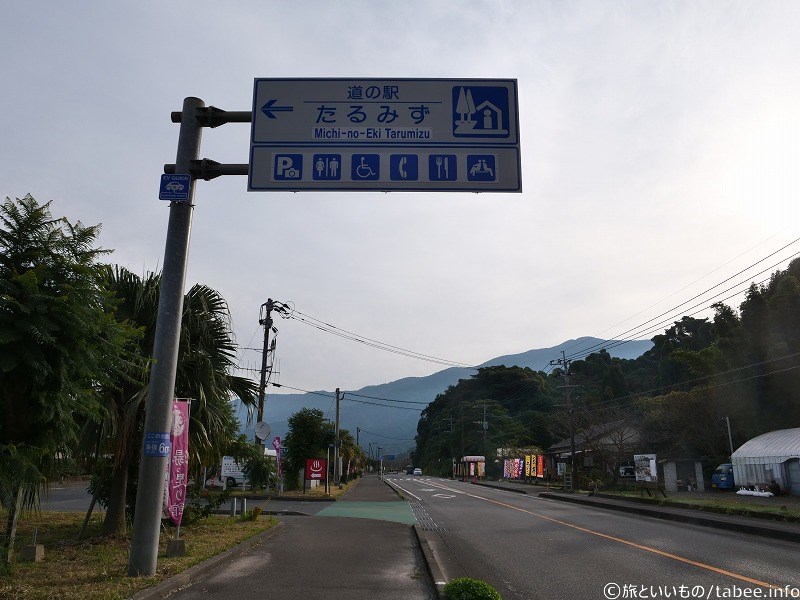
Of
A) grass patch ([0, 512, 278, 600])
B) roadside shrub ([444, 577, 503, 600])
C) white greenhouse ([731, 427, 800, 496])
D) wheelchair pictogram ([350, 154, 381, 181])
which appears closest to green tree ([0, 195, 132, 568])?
grass patch ([0, 512, 278, 600])

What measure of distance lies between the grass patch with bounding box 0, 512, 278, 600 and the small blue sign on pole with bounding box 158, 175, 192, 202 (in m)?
4.51

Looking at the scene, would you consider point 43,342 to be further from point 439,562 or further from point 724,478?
point 724,478

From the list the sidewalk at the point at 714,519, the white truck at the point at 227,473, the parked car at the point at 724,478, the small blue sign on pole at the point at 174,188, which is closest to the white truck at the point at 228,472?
the white truck at the point at 227,473

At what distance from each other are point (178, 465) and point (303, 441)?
22.5m

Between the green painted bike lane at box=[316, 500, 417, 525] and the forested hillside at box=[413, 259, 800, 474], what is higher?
the forested hillside at box=[413, 259, 800, 474]

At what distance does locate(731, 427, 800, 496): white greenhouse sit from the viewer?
91.2ft

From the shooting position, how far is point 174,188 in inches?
297

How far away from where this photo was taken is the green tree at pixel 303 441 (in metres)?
30.5

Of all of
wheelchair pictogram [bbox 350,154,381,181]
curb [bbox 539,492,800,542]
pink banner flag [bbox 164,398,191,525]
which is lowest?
curb [bbox 539,492,800,542]

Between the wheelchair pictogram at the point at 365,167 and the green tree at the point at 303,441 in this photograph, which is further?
the green tree at the point at 303,441

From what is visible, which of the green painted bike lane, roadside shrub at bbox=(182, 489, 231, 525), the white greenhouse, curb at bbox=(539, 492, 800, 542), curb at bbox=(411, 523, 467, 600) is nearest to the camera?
curb at bbox=(411, 523, 467, 600)

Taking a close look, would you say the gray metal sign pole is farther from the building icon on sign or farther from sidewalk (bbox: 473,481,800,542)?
sidewalk (bbox: 473,481,800,542)

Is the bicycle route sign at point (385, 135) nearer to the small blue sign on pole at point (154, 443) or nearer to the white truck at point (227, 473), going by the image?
the small blue sign on pole at point (154, 443)

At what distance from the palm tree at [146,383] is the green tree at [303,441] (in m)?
20.0
